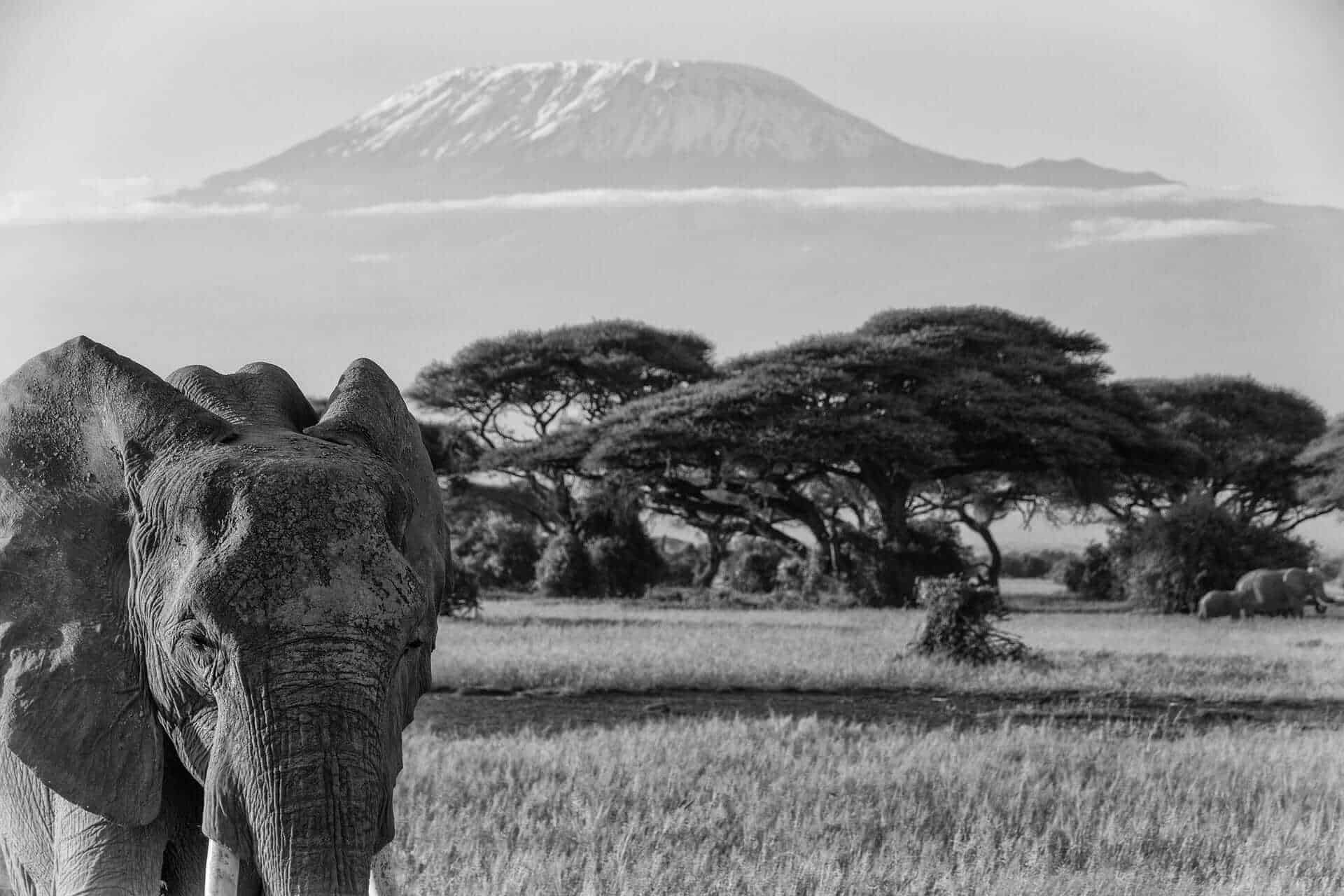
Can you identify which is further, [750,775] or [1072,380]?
[1072,380]

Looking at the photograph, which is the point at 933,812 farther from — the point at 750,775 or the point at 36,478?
the point at 36,478

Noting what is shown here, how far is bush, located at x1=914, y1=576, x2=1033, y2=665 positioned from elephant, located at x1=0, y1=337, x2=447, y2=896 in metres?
15.1

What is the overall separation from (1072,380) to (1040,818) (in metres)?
28.8

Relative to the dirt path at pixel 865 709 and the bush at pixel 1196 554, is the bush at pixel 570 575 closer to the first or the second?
the bush at pixel 1196 554

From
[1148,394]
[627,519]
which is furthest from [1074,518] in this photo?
[627,519]

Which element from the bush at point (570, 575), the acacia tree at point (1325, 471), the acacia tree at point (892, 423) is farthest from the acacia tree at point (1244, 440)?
the bush at point (570, 575)

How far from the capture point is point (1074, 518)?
46562 mm

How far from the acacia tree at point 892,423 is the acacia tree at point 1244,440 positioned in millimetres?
5061

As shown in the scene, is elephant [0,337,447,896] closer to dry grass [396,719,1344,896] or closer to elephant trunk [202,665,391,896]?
elephant trunk [202,665,391,896]

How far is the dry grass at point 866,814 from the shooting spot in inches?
297

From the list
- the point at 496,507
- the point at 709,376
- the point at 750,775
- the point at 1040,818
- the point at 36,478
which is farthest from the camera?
Result: the point at 496,507

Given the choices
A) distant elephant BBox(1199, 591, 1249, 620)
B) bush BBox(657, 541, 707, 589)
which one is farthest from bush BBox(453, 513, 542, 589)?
distant elephant BBox(1199, 591, 1249, 620)

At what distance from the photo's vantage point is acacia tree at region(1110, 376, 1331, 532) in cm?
4397

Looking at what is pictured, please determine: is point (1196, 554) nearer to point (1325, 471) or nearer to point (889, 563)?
point (889, 563)
